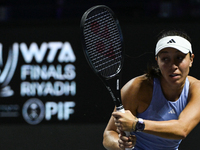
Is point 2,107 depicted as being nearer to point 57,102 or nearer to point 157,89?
point 57,102

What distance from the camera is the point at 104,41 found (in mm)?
2285

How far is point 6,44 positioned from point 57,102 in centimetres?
86

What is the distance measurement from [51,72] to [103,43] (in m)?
1.78

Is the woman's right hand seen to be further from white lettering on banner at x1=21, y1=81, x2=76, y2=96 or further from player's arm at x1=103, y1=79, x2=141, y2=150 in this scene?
white lettering on banner at x1=21, y1=81, x2=76, y2=96

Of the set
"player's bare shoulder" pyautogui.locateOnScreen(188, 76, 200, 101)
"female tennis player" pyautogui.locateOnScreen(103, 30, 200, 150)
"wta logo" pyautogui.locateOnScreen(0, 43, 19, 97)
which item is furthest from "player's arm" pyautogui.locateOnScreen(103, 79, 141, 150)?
"wta logo" pyautogui.locateOnScreen(0, 43, 19, 97)

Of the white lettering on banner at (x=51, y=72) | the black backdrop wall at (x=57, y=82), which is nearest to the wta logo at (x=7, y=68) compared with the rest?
the black backdrop wall at (x=57, y=82)

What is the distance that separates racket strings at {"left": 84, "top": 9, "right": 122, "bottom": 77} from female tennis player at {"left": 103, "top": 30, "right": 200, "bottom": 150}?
164 millimetres

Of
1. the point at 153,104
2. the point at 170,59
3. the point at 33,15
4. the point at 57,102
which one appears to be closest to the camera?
the point at 170,59

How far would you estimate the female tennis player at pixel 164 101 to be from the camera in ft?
6.37

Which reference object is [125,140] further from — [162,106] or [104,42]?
[104,42]

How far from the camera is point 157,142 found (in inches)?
89.7

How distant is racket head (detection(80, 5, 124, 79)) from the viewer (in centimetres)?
221

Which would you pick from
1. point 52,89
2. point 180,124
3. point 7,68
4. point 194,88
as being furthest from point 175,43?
point 7,68

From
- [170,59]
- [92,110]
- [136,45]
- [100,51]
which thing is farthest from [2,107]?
[170,59]
